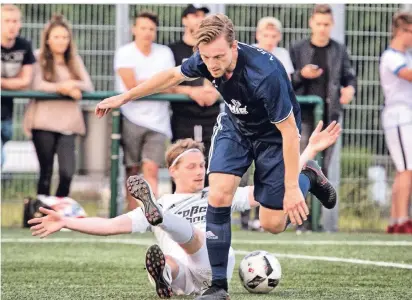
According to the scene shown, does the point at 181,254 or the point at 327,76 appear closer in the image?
the point at 181,254

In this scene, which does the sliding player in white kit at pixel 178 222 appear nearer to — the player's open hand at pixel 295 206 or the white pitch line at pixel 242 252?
the player's open hand at pixel 295 206

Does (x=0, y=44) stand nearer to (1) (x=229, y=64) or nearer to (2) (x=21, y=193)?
(2) (x=21, y=193)

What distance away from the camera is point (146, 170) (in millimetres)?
12156

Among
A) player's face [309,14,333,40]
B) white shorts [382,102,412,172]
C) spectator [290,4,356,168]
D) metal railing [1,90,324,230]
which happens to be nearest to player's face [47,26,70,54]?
metal railing [1,90,324,230]

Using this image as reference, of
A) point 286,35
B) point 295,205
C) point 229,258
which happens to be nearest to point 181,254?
point 229,258

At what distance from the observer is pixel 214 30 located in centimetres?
652

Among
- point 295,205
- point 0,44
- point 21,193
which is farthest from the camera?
point 21,193

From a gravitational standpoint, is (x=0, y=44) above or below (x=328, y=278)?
above

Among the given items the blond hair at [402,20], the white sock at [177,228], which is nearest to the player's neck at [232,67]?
the white sock at [177,228]

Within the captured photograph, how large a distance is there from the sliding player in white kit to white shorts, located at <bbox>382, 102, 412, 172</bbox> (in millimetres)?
4602

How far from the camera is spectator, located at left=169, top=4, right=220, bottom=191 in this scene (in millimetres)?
12102

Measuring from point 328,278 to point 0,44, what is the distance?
5.12 m

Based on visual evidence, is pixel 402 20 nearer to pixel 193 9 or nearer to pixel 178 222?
pixel 193 9

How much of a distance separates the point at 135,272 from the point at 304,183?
164 cm
